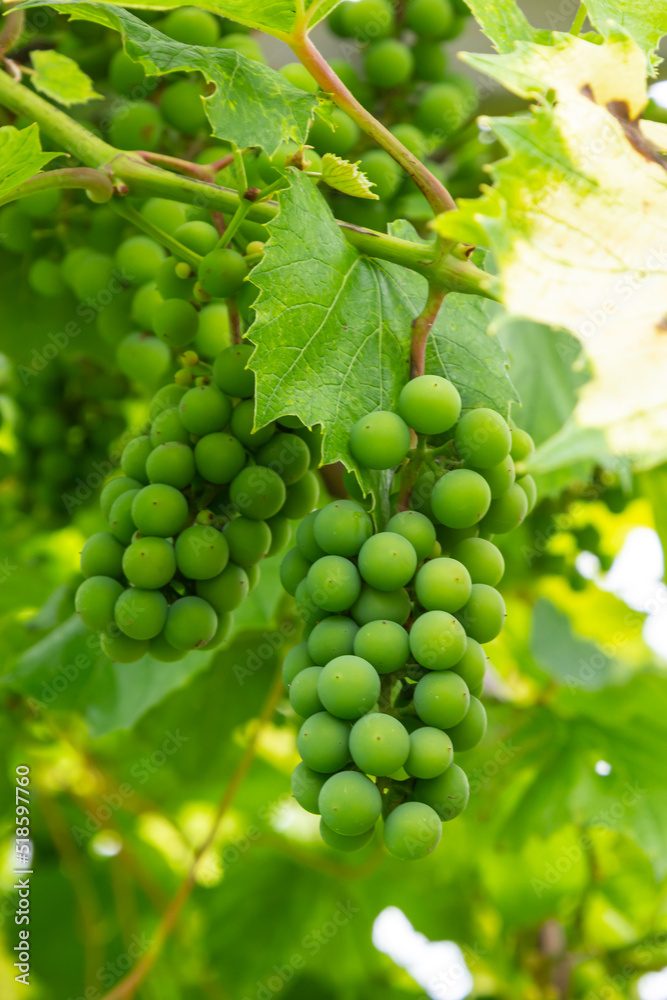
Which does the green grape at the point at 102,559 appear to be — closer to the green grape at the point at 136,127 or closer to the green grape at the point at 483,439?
the green grape at the point at 483,439

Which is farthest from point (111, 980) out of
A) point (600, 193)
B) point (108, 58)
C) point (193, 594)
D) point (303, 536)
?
point (600, 193)

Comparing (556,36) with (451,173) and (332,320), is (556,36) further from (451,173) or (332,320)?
(451,173)

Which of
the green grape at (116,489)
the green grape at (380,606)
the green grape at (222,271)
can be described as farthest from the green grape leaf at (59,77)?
A: the green grape at (380,606)

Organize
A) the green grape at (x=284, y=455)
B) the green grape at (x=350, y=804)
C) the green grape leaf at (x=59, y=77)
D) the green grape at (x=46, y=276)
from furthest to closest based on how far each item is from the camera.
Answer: the green grape at (x=46, y=276), the green grape leaf at (x=59, y=77), the green grape at (x=284, y=455), the green grape at (x=350, y=804)

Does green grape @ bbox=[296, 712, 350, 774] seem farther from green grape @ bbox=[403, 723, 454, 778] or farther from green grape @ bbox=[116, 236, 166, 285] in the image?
green grape @ bbox=[116, 236, 166, 285]

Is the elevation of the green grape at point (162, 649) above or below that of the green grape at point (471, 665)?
below
